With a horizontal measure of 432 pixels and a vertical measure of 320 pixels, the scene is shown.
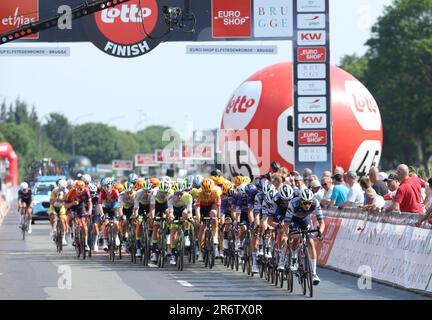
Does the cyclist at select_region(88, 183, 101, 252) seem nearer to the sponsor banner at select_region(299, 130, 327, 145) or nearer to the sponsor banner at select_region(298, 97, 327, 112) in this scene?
the sponsor banner at select_region(299, 130, 327, 145)

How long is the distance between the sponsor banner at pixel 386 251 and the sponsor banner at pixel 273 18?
25.4ft

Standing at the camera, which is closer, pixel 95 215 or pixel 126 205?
pixel 126 205

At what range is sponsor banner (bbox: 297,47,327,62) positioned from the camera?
29.2 meters

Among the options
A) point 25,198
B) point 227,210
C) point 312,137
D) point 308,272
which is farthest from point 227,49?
point 308,272

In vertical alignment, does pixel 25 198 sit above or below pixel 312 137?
below

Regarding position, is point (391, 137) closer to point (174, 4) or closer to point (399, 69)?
point (399, 69)

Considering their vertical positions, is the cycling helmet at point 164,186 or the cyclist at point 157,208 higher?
the cycling helmet at point 164,186

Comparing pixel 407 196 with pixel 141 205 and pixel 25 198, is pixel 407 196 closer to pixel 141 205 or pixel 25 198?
pixel 141 205

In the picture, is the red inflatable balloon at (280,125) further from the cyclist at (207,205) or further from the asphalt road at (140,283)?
the cyclist at (207,205)

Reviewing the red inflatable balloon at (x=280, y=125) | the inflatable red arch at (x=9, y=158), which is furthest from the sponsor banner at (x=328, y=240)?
the inflatable red arch at (x=9, y=158)

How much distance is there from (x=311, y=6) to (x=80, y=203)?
287 inches

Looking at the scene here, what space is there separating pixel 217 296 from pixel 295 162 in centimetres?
1284

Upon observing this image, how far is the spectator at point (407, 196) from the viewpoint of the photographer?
18828mm

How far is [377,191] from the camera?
22.8 meters
